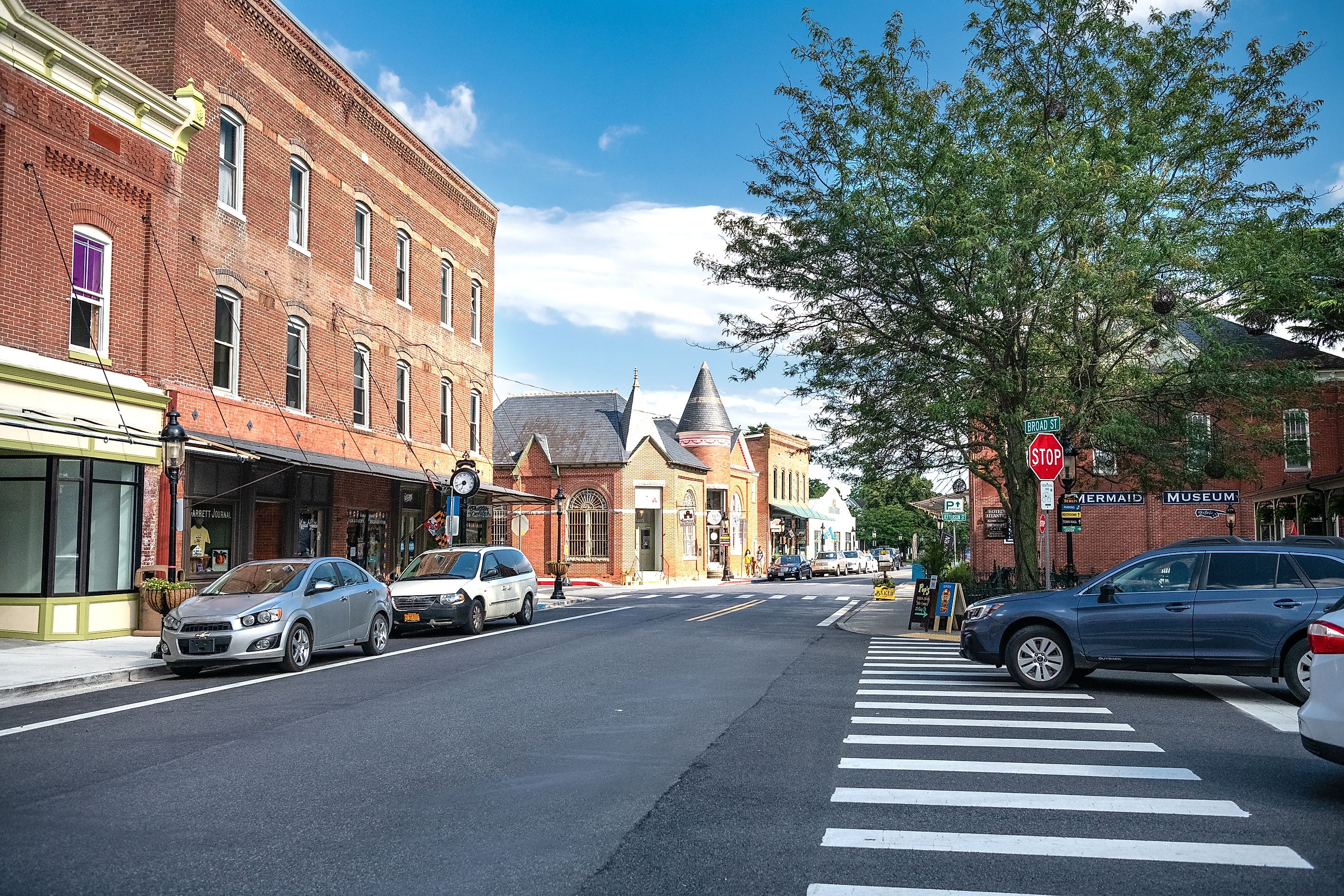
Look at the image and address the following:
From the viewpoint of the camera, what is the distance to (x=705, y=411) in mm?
65625

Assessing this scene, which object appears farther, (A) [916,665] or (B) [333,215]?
(B) [333,215]

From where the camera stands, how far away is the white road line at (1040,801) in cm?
665

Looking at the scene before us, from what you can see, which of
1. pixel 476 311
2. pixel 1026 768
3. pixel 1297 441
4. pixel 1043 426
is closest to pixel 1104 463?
pixel 1297 441

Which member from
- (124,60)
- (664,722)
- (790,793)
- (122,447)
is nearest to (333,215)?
(124,60)

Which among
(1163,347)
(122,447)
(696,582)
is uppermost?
(1163,347)

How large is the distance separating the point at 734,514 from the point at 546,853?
6191 centimetres

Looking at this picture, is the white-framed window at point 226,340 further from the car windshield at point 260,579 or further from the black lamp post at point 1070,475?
the black lamp post at point 1070,475

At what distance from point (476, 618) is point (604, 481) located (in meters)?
33.8

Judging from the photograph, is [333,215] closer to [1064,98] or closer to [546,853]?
[1064,98]

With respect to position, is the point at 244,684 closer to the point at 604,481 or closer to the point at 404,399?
the point at 404,399

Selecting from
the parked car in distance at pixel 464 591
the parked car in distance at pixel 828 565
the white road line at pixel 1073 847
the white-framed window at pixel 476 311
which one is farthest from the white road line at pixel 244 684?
the parked car in distance at pixel 828 565

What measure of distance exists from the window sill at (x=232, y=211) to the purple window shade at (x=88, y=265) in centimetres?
361

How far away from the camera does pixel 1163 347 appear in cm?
2047

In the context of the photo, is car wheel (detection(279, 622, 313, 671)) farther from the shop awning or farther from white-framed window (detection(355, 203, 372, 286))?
the shop awning
